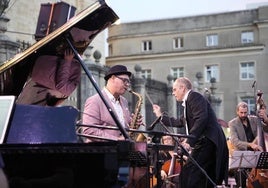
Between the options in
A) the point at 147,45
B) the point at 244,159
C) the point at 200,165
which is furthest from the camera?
the point at 147,45

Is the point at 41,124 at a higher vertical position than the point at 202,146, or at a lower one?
higher

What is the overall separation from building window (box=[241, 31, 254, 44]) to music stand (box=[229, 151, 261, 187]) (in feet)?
150

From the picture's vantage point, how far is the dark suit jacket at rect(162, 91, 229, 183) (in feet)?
25.3

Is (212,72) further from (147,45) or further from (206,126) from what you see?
(206,126)

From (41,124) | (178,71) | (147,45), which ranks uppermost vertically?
(147,45)

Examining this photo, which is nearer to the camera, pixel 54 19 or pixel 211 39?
pixel 54 19

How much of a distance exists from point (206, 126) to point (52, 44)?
3.26 metres

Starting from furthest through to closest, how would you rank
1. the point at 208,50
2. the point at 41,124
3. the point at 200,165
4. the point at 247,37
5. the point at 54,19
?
the point at 247,37 < the point at 208,50 < the point at 200,165 < the point at 54,19 < the point at 41,124

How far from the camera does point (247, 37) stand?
54875mm

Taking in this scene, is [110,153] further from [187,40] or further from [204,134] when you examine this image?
[187,40]

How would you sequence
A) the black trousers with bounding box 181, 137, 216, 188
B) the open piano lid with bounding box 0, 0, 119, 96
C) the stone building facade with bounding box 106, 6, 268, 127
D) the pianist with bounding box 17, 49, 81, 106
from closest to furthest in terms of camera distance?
the open piano lid with bounding box 0, 0, 119, 96
the pianist with bounding box 17, 49, 81, 106
the black trousers with bounding box 181, 137, 216, 188
the stone building facade with bounding box 106, 6, 268, 127

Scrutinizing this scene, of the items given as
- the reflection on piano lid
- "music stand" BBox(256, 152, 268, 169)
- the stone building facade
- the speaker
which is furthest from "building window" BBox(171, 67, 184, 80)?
the reflection on piano lid

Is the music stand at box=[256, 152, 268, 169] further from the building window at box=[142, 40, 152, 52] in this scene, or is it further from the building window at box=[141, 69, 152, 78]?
the building window at box=[142, 40, 152, 52]

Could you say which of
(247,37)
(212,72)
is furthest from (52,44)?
(247,37)
